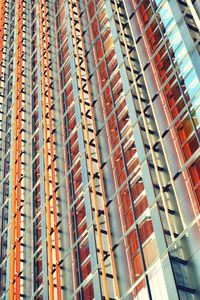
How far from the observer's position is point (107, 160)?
1348 inches

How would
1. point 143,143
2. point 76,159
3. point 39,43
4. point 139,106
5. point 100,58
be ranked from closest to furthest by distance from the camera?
1. point 143,143
2. point 139,106
3. point 76,159
4. point 100,58
5. point 39,43

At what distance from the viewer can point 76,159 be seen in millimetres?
38156

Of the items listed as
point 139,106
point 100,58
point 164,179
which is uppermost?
point 100,58

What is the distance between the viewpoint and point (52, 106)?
4462 cm

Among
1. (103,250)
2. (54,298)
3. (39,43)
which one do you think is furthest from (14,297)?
(39,43)

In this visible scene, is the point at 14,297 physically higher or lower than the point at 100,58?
lower

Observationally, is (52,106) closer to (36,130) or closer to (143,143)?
(36,130)

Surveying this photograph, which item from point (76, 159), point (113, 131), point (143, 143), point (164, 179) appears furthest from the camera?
point (76, 159)

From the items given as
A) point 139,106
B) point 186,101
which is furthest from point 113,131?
point 186,101

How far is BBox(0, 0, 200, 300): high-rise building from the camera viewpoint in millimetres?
27453

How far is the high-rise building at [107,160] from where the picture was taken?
27453mm

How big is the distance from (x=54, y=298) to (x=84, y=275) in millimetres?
2722

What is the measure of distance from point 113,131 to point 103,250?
8077 mm

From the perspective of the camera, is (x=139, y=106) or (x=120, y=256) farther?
(x=139, y=106)
